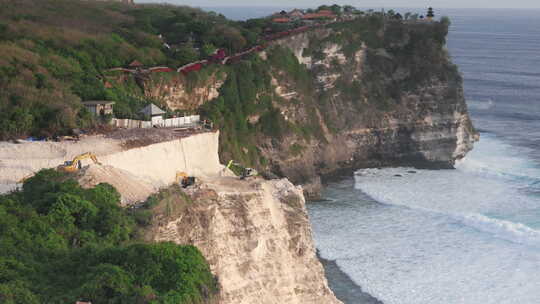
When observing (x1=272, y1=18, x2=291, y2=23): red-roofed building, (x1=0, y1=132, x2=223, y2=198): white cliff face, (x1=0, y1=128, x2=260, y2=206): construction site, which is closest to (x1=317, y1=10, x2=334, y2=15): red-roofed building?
(x1=272, y1=18, x2=291, y2=23): red-roofed building

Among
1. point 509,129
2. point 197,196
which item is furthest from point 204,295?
point 509,129

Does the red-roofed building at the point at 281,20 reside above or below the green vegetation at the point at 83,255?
above

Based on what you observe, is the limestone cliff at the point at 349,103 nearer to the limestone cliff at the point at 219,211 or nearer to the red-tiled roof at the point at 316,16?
the red-tiled roof at the point at 316,16

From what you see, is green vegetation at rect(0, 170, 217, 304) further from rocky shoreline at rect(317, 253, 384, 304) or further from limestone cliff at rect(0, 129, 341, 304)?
rocky shoreline at rect(317, 253, 384, 304)

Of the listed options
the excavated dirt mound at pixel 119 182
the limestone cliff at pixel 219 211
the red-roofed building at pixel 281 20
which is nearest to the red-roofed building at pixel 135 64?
the limestone cliff at pixel 219 211

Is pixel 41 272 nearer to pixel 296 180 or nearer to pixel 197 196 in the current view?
pixel 197 196

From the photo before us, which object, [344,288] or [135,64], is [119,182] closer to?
[344,288]

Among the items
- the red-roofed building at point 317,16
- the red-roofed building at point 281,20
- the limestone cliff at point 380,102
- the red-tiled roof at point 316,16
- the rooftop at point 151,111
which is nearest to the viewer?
the rooftop at point 151,111

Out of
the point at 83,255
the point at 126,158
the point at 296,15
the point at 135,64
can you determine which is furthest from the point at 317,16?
the point at 83,255
